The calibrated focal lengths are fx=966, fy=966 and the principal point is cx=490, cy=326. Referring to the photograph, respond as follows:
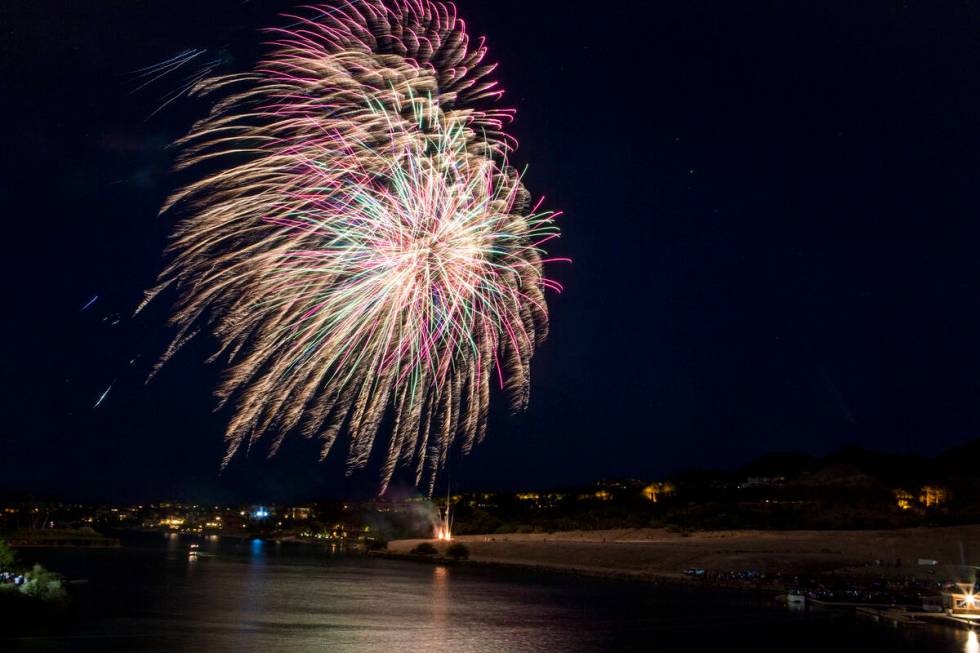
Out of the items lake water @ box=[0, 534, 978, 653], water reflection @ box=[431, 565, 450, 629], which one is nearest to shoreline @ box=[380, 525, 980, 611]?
lake water @ box=[0, 534, 978, 653]

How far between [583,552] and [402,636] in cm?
3639

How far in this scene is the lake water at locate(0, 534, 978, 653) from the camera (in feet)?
92.8

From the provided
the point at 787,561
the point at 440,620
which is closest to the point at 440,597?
the point at 440,620

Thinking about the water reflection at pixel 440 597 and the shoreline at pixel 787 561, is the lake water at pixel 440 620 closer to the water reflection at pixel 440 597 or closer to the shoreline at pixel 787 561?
the water reflection at pixel 440 597

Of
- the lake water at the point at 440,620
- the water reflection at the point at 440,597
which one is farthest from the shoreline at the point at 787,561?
the water reflection at the point at 440,597

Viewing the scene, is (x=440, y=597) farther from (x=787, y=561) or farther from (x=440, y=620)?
(x=787, y=561)

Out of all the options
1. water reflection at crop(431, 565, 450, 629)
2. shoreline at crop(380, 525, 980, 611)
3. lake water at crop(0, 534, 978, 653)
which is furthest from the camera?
shoreline at crop(380, 525, 980, 611)

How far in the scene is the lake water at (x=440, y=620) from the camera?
28.3 meters

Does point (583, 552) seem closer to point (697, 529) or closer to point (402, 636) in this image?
point (697, 529)

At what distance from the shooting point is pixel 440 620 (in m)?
34.4

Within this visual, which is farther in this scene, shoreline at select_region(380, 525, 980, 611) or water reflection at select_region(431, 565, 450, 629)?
shoreline at select_region(380, 525, 980, 611)

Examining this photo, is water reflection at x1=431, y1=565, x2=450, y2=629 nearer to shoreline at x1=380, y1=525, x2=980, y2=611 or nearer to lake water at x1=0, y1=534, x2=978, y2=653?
lake water at x1=0, y1=534, x2=978, y2=653

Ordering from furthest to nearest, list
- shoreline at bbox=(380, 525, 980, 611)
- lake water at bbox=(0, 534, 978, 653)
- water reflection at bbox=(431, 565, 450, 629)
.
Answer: shoreline at bbox=(380, 525, 980, 611), water reflection at bbox=(431, 565, 450, 629), lake water at bbox=(0, 534, 978, 653)

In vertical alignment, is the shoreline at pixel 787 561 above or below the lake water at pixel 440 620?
above
